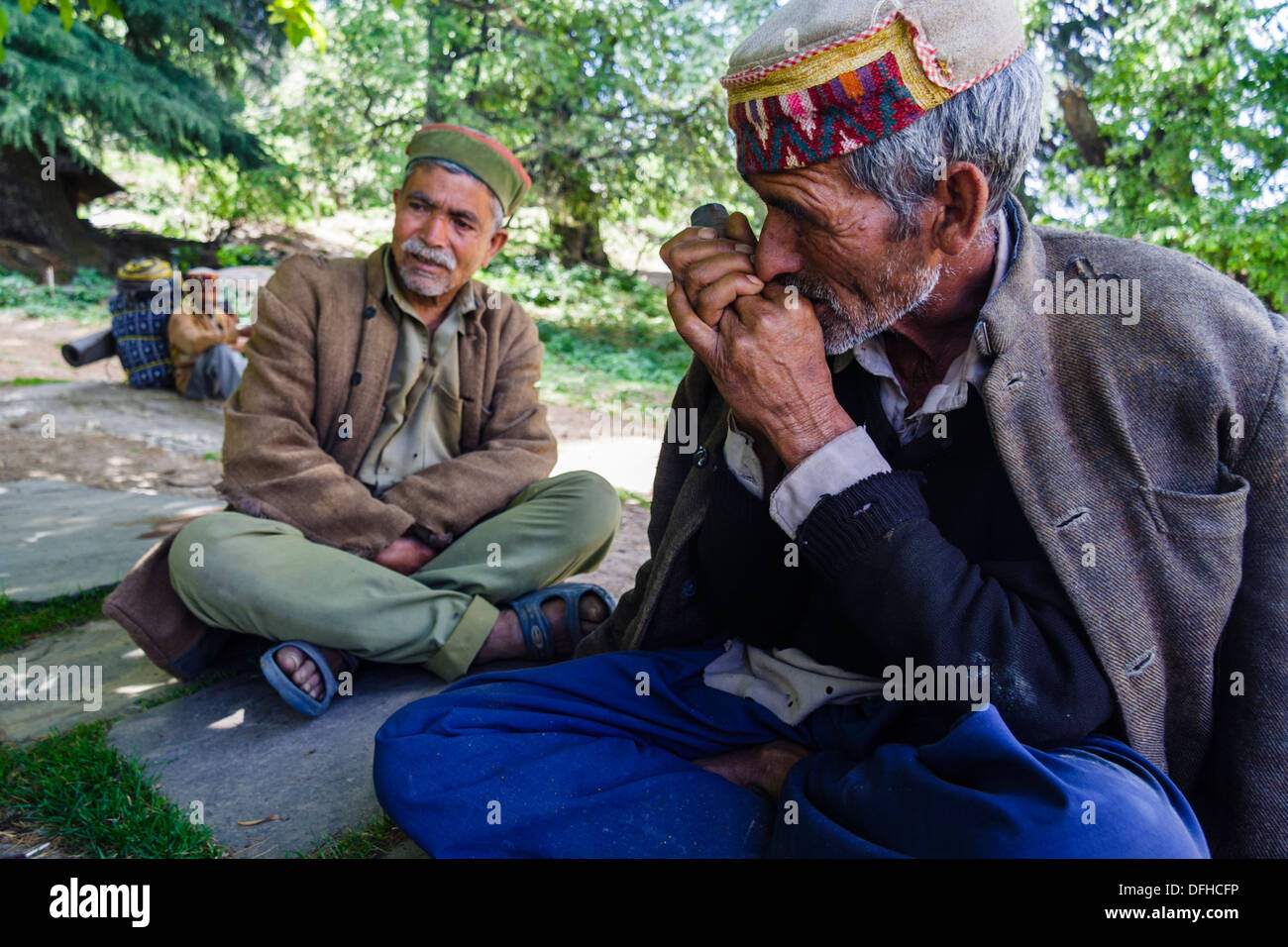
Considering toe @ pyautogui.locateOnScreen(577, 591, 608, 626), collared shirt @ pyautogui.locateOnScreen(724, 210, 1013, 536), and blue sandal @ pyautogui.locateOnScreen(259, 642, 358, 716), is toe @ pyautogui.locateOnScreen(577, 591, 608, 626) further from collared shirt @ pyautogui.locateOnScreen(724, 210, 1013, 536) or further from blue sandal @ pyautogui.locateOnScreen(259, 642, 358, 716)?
collared shirt @ pyautogui.locateOnScreen(724, 210, 1013, 536)

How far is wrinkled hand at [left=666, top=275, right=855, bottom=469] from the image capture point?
5.99ft

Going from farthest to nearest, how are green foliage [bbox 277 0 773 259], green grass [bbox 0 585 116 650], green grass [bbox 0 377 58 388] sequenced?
green foliage [bbox 277 0 773 259]
green grass [bbox 0 377 58 388]
green grass [bbox 0 585 116 650]

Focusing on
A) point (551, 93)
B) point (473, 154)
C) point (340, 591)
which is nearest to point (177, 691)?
point (340, 591)

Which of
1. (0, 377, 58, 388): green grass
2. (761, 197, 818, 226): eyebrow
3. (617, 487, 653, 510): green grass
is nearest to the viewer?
(761, 197, 818, 226): eyebrow

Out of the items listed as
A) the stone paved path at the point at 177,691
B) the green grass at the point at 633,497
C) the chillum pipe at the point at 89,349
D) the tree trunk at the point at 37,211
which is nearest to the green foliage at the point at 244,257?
the tree trunk at the point at 37,211

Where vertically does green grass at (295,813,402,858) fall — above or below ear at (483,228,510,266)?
below

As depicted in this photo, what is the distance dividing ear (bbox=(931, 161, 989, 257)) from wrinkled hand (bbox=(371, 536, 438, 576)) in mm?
2082

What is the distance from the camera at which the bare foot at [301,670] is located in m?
2.71

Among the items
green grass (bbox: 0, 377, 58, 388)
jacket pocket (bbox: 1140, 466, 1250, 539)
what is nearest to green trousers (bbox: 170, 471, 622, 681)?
jacket pocket (bbox: 1140, 466, 1250, 539)

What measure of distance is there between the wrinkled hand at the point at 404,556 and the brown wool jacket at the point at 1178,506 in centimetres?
213

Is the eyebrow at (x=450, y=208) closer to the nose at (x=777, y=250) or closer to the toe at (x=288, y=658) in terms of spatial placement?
the toe at (x=288, y=658)
